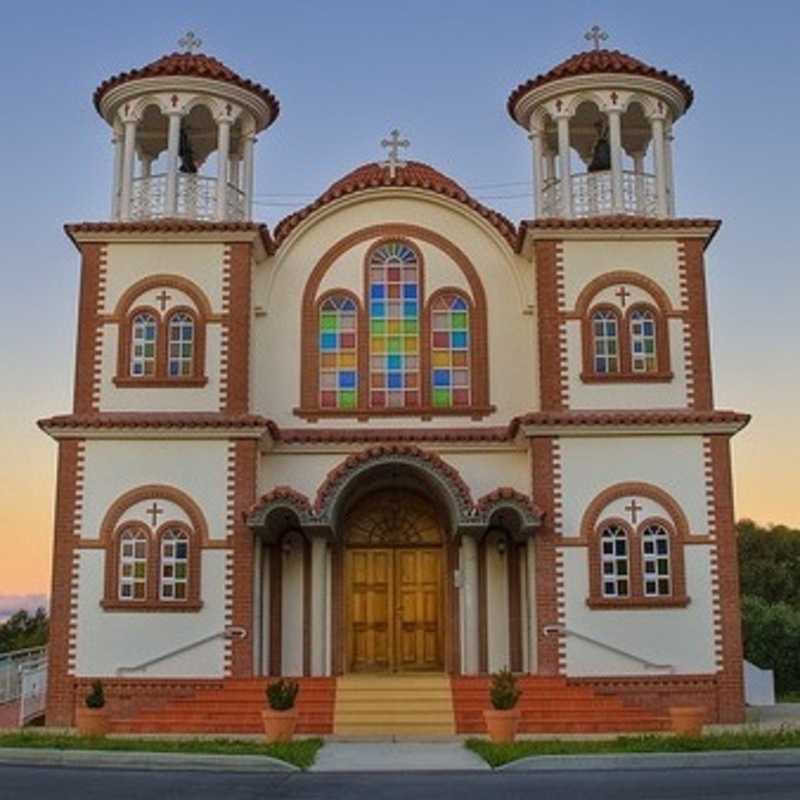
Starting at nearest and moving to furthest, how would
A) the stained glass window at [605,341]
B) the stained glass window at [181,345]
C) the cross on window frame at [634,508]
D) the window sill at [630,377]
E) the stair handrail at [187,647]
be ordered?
1. the stair handrail at [187,647]
2. the cross on window frame at [634,508]
3. the window sill at [630,377]
4. the stained glass window at [605,341]
5. the stained glass window at [181,345]

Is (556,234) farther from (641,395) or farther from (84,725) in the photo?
(84,725)

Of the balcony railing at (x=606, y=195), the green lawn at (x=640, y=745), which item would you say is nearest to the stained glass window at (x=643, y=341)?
the balcony railing at (x=606, y=195)

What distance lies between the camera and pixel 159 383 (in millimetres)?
23250

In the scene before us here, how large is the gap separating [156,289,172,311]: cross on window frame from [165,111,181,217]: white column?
1.56 metres

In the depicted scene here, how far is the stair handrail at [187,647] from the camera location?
71.7 feet

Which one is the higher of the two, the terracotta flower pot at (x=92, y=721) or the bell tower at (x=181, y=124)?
the bell tower at (x=181, y=124)

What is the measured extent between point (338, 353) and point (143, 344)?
382cm

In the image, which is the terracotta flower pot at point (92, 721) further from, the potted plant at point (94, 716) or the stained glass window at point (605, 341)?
the stained glass window at point (605, 341)

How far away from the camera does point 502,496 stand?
22.0 m

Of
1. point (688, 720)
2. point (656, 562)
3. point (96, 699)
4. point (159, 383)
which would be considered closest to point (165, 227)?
point (159, 383)

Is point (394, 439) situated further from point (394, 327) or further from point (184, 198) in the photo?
point (184, 198)

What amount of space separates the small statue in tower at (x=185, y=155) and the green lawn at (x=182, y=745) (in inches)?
472

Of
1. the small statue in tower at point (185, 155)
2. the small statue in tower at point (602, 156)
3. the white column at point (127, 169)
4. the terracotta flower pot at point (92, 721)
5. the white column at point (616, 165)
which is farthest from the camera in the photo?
the small statue in tower at point (185, 155)

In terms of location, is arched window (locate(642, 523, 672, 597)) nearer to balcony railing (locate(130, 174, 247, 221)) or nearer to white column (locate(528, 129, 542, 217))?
white column (locate(528, 129, 542, 217))
